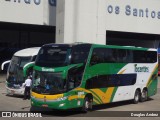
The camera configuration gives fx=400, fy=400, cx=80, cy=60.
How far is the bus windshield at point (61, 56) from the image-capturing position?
58.3 ft

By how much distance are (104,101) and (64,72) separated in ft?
12.4

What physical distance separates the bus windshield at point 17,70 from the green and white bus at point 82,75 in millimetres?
5885

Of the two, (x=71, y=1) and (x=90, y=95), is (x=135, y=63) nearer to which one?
(x=90, y=95)

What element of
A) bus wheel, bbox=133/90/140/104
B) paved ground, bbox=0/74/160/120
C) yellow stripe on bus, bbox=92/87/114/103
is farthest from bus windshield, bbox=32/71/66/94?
bus wheel, bbox=133/90/140/104

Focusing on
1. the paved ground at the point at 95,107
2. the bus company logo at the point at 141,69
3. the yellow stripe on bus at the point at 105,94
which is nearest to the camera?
the paved ground at the point at 95,107

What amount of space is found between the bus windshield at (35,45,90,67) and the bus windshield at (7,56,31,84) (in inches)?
235

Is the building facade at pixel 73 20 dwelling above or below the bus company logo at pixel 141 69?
above

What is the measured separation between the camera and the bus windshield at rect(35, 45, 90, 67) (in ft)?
58.3

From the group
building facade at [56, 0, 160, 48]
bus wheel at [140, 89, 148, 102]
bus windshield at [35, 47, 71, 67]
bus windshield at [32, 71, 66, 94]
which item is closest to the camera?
bus windshield at [32, 71, 66, 94]

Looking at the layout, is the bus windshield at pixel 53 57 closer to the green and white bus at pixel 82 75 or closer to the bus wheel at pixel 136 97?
the green and white bus at pixel 82 75

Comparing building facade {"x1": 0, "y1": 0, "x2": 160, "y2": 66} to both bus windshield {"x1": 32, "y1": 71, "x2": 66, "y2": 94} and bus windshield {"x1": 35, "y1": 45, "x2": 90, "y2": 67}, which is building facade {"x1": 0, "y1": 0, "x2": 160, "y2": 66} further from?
bus windshield {"x1": 32, "y1": 71, "x2": 66, "y2": 94}

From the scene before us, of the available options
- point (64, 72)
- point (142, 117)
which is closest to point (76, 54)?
point (64, 72)

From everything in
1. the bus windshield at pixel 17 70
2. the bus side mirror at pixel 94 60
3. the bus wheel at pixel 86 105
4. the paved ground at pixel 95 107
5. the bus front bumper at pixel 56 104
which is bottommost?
the paved ground at pixel 95 107

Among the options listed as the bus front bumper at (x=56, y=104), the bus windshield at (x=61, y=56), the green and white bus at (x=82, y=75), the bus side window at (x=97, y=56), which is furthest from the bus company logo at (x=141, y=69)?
the bus front bumper at (x=56, y=104)
